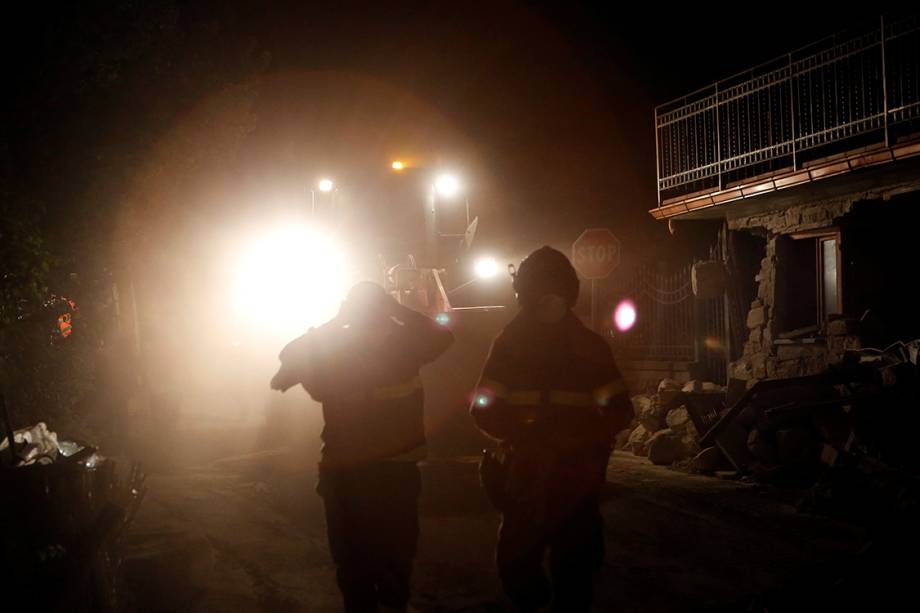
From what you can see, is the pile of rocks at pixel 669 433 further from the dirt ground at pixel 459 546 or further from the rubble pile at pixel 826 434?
the dirt ground at pixel 459 546

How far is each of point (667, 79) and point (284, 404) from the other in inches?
714

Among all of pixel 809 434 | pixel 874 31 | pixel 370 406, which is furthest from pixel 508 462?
pixel 874 31

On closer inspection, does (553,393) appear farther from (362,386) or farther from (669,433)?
(669,433)

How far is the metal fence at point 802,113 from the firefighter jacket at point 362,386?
8.91 metres

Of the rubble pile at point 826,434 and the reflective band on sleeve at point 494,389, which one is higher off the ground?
the reflective band on sleeve at point 494,389

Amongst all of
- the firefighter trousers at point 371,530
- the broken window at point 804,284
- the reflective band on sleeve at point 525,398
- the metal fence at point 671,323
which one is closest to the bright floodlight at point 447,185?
the metal fence at point 671,323

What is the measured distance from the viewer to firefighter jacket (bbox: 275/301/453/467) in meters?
4.31

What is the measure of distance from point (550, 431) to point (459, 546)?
355 cm

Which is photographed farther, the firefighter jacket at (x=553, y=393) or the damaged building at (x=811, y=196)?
the damaged building at (x=811, y=196)

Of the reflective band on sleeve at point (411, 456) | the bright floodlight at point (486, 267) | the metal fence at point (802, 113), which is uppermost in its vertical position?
the metal fence at point (802, 113)

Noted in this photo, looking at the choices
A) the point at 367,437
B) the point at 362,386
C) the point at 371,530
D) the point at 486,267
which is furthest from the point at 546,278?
the point at 486,267

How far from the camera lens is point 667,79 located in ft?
84.9

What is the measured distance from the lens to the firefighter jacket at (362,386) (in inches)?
170

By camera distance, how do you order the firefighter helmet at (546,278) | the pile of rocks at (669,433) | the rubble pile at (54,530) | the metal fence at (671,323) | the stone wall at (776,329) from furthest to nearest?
the metal fence at (671,323), the stone wall at (776,329), the pile of rocks at (669,433), the rubble pile at (54,530), the firefighter helmet at (546,278)
